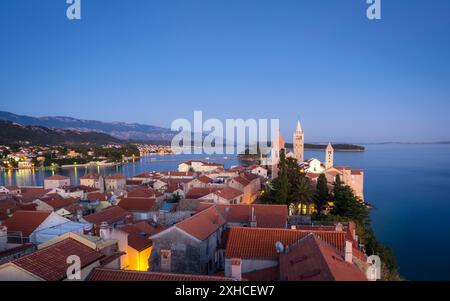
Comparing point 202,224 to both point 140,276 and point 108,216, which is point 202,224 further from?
point 108,216

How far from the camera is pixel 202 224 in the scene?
14.5m

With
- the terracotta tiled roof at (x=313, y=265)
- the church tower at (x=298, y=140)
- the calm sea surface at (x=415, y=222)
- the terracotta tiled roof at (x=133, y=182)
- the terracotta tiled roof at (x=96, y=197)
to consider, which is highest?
the church tower at (x=298, y=140)

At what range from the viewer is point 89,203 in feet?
101

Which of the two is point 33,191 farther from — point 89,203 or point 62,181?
point 89,203

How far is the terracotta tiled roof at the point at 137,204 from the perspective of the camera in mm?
26516

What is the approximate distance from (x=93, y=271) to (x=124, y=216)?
575 inches

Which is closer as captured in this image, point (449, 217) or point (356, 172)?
point (449, 217)

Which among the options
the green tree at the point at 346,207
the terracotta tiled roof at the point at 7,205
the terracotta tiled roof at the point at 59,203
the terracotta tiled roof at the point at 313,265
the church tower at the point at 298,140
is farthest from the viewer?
the church tower at the point at 298,140

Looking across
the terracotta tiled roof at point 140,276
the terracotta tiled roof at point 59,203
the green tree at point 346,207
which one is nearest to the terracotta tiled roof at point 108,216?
the terracotta tiled roof at point 59,203

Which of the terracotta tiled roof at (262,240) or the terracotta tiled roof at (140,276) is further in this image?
the terracotta tiled roof at (262,240)

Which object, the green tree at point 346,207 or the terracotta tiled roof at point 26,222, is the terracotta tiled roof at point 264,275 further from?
the green tree at point 346,207

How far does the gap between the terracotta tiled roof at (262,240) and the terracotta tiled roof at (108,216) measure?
34.3 ft
